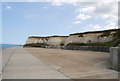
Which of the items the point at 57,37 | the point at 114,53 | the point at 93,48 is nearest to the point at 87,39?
the point at 93,48

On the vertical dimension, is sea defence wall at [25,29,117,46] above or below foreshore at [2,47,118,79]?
above

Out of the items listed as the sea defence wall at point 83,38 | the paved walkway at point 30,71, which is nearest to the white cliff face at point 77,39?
the sea defence wall at point 83,38

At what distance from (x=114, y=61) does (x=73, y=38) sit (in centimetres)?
6202

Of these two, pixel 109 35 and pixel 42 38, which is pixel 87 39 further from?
pixel 42 38

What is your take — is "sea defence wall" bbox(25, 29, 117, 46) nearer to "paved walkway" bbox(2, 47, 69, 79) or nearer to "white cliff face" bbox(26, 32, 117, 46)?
"white cliff face" bbox(26, 32, 117, 46)

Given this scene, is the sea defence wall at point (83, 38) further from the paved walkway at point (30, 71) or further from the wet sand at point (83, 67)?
the paved walkway at point (30, 71)

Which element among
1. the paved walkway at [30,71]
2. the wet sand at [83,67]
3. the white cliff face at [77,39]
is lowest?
the wet sand at [83,67]

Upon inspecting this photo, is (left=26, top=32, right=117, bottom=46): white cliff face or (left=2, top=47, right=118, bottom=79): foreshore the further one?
(left=26, top=32, right=117, bottom=46): white cliff face

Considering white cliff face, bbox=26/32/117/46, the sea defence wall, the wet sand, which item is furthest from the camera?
white cliff face, bbox=26/32/117/46

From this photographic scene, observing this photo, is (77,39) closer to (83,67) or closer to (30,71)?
(83,67)

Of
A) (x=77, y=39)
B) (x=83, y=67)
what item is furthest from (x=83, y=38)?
(x=83, y=67)

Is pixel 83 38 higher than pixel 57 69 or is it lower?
higher

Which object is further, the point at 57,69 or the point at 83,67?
the point at 83,67

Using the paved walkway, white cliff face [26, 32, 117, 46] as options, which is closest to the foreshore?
the paved walkway
